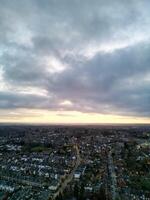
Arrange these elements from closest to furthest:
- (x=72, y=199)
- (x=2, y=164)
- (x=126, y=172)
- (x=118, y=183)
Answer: (x=72, y=199) → (x=118, y=183) → (x=126, y=172) → (x=2, y=164)

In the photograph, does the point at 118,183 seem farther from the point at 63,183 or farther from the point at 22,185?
the point at 22,185

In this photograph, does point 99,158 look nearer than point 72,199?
No

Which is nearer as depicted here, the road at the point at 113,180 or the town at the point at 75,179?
the town at the point at 75,179

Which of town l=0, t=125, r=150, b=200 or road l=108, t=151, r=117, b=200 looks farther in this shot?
road l=108, t=151, r=117, b=200

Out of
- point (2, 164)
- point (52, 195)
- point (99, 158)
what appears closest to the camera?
point (52, 195)

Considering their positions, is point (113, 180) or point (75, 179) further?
A: point (75, 179)

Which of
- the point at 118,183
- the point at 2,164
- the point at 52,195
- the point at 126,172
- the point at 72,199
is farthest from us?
the point at 2,164

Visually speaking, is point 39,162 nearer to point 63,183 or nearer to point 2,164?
point 2,164

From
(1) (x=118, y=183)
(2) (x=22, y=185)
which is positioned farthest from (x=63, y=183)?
(1) (x=118, y=183)

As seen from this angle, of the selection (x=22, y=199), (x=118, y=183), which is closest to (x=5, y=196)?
(x=22, y=199)
